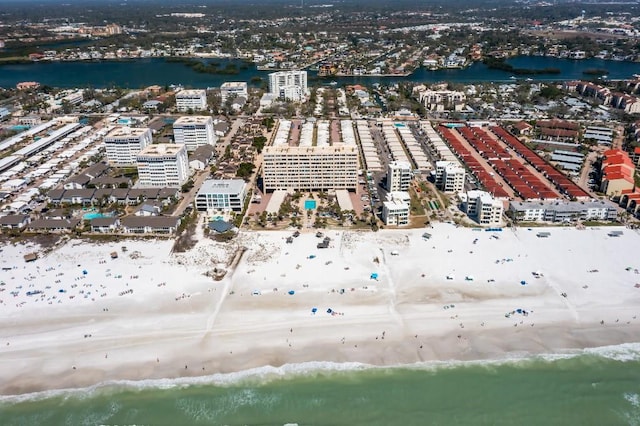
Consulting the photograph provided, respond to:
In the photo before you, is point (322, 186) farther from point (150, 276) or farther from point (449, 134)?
point (449, 134)

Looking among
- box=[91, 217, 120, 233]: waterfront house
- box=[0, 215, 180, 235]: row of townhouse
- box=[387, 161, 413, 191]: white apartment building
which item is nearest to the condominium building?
box=[387, 161, 413, 191]: white apartment building

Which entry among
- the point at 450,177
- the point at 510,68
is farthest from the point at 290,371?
the point at 510,68

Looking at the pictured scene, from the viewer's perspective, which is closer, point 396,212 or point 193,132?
point 396,212

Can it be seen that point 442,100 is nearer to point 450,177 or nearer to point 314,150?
point 450,177

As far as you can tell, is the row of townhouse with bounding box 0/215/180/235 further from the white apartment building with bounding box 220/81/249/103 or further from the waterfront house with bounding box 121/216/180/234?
the white apartment building with bounding box 220/81/249/103

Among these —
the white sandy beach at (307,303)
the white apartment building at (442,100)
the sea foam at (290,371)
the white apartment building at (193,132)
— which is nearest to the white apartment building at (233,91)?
the white apartment building at (193,132)

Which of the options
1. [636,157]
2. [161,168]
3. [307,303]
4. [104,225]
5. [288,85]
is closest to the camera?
[307,303]
